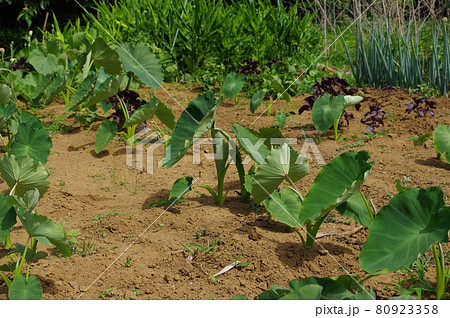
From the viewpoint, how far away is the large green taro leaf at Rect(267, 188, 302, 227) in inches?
81.3

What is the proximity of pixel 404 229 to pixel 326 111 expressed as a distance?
1492 millimetres

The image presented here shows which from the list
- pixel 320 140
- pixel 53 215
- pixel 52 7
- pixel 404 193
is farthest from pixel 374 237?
pixel 52 7

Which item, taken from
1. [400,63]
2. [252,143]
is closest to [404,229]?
[252,143]

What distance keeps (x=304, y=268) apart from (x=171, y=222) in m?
0.66

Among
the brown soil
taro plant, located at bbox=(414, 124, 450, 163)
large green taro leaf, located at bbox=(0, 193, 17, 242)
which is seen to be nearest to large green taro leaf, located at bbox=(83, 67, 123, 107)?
the brown soil

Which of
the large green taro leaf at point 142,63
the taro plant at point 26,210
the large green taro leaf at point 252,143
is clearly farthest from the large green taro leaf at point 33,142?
the large green taro leaf at point 142,63

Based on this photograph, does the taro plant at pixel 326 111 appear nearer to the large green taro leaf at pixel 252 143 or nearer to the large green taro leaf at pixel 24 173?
the large green taro leaf at pixel 252 143

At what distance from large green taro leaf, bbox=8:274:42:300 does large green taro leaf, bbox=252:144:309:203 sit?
860 mm

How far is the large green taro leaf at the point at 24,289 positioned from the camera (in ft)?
5.30

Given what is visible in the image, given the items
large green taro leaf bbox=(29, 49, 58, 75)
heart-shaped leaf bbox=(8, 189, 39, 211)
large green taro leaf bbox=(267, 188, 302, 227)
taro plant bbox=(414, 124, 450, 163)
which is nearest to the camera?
heart-shaped leaf bbox=(8, 189, 39, 211)

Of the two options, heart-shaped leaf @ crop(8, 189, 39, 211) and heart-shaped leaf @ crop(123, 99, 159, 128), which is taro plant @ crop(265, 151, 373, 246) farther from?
heart-shaped leaf @ crop(123, 99, 159, 128)

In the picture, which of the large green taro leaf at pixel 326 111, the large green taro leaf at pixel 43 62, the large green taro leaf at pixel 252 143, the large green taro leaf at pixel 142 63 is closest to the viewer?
the large green taro leaf at pixel 252 143

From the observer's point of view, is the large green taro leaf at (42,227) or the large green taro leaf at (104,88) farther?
the large green taro leaf at (104,88)

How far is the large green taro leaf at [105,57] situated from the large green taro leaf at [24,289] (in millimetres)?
1997
